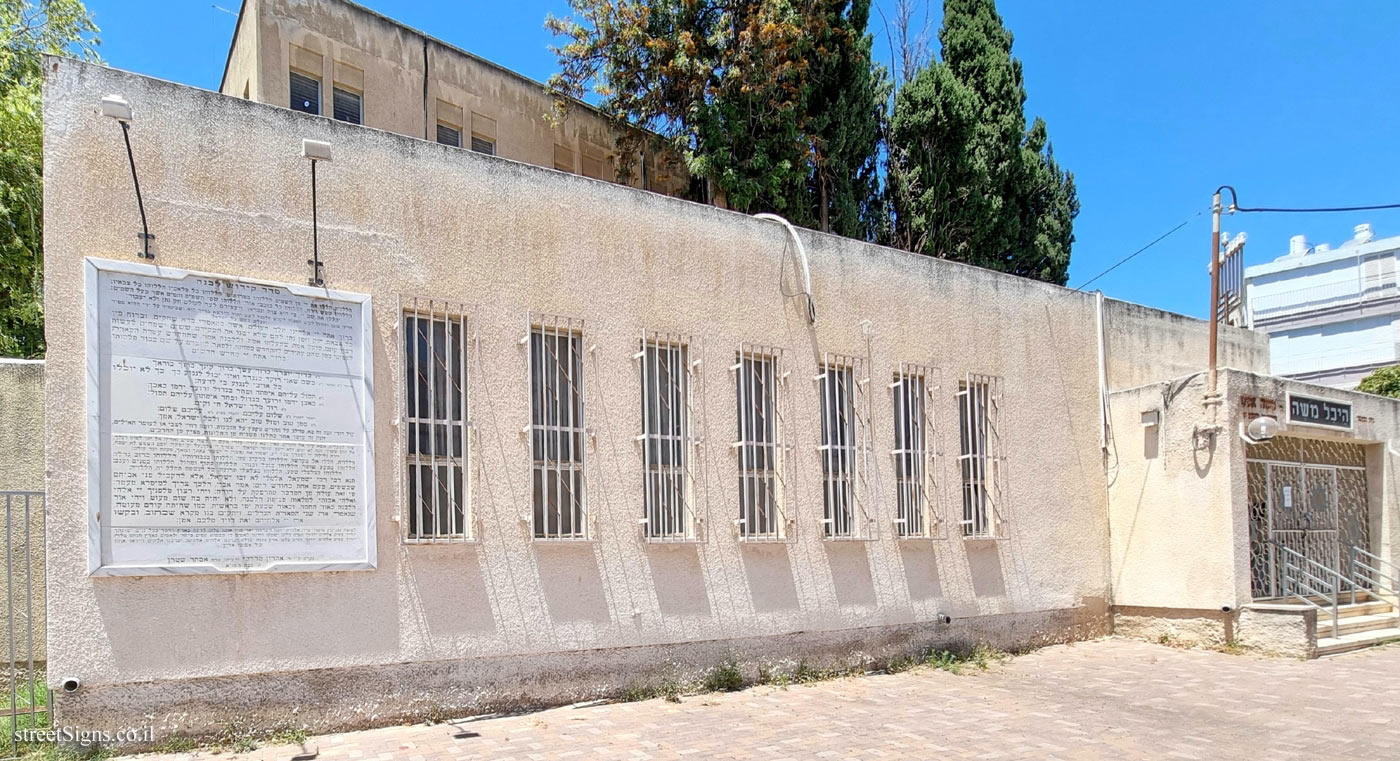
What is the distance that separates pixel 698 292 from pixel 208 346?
11.9ft

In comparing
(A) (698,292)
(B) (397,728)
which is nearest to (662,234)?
(A) (698,292)

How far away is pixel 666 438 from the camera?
758 centimetres

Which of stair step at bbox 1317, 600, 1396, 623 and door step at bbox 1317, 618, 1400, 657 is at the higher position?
stair step at bbox 1317, 600, 1396, 623

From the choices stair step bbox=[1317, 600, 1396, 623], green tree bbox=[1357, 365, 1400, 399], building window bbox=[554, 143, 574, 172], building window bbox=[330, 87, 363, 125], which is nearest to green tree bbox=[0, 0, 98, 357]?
building window bbox=[330, 87, 363, 125]

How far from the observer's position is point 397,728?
6.09 meters

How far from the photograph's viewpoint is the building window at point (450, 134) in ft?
42.3

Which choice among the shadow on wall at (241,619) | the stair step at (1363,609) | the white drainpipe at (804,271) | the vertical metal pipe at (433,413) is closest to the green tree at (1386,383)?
the stair step at (1363,609)

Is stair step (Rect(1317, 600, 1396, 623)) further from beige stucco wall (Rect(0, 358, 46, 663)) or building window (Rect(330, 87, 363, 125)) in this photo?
building window (Rect(330, 87, 363, 125))

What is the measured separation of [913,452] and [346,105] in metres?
8.03

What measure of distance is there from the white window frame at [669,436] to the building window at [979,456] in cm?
313

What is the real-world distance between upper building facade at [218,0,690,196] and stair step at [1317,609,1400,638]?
9.67 meters

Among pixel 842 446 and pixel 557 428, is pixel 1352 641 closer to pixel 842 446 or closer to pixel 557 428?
pixel 842 446

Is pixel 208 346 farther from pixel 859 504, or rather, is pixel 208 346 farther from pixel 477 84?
pixel 477 84

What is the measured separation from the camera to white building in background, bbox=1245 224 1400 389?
3522 centimetres
